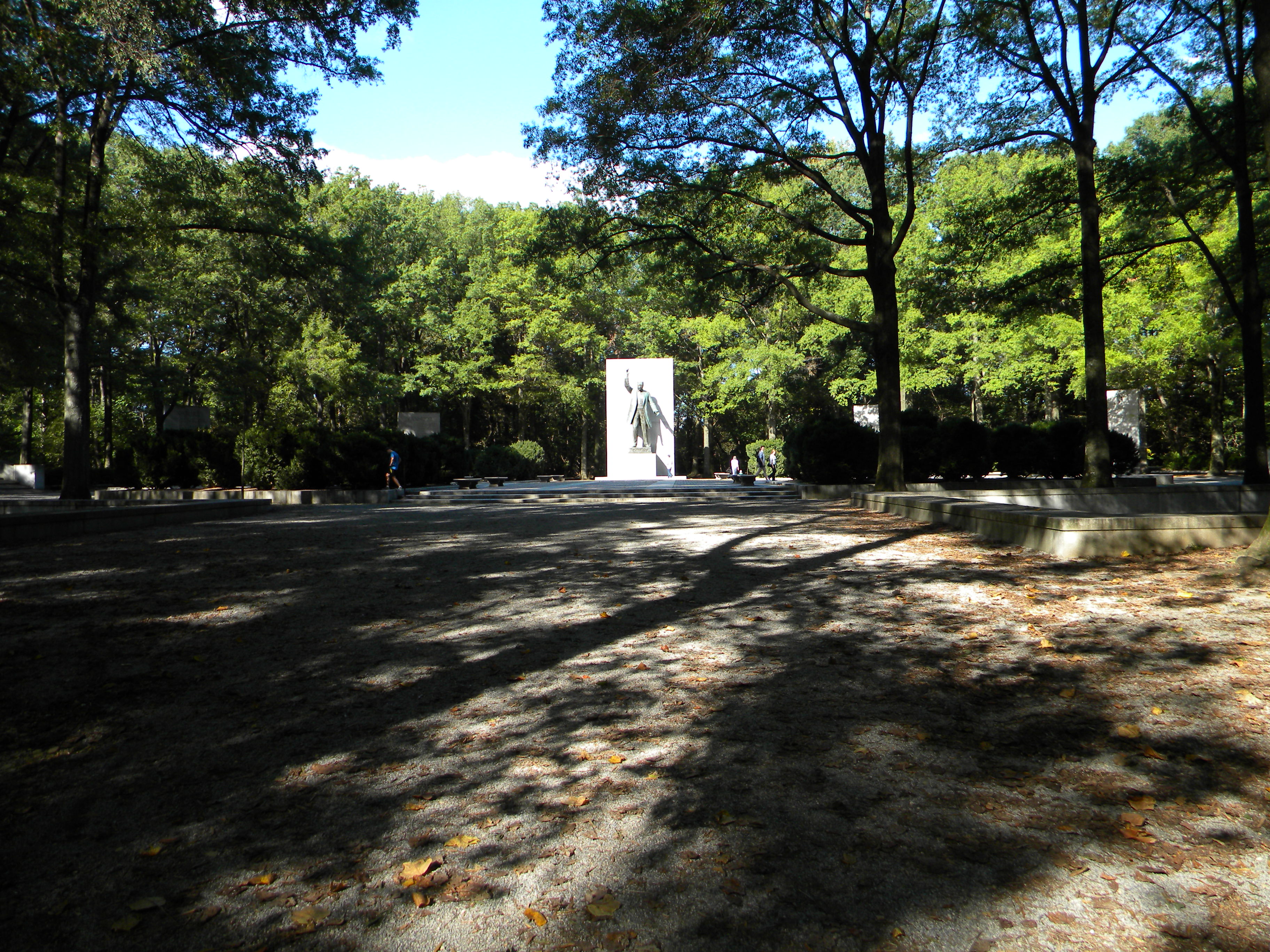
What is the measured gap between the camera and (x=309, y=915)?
2467 millimetres

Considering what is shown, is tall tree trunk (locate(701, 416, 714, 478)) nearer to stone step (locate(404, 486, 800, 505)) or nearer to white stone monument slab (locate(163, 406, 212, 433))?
stone step (locate(404, 486, 800, 505))

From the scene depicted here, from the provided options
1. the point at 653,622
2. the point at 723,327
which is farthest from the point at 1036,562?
the point at 723,327

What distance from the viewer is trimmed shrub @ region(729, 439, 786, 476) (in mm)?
36500

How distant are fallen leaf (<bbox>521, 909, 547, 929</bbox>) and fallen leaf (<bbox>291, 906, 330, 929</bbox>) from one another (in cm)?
59

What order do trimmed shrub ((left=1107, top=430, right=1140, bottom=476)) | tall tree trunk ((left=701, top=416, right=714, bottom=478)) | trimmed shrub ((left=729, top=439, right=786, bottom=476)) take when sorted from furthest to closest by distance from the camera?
tall tree trunk ((left=701, top=416, right=714, bottom=478)) → trimmed shrub ((left=729, top=439, right=786, bottom=476)) → trimmed shrub ((left=1107, top=430, right=1140, bottom=476))

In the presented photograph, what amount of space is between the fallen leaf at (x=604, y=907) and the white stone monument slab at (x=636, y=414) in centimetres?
3264

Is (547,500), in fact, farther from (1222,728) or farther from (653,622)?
(1222,728)

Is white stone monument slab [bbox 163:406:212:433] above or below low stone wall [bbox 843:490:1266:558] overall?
above

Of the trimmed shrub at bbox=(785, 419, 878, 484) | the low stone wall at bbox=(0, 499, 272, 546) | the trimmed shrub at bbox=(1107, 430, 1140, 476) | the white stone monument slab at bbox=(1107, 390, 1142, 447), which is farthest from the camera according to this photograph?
the white stone monument slab at bbox=(1107, 390, 1142, 447)

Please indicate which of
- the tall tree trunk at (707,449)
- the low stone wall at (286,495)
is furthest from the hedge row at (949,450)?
the tall tree trunk at (707,449)

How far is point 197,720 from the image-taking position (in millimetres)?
4133

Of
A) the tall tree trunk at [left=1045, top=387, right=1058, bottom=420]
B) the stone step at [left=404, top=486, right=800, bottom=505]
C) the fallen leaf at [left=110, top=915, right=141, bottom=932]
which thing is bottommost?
the fallen leaf at [left=110, top=915, right=141, bottom=932]

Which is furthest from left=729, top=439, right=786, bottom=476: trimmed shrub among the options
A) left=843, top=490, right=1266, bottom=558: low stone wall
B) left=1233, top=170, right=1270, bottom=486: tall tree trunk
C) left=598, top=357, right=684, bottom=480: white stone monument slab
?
left=843, top=490, right=1266, bottom=558: low stone wall

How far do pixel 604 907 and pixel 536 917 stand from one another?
20 cm
